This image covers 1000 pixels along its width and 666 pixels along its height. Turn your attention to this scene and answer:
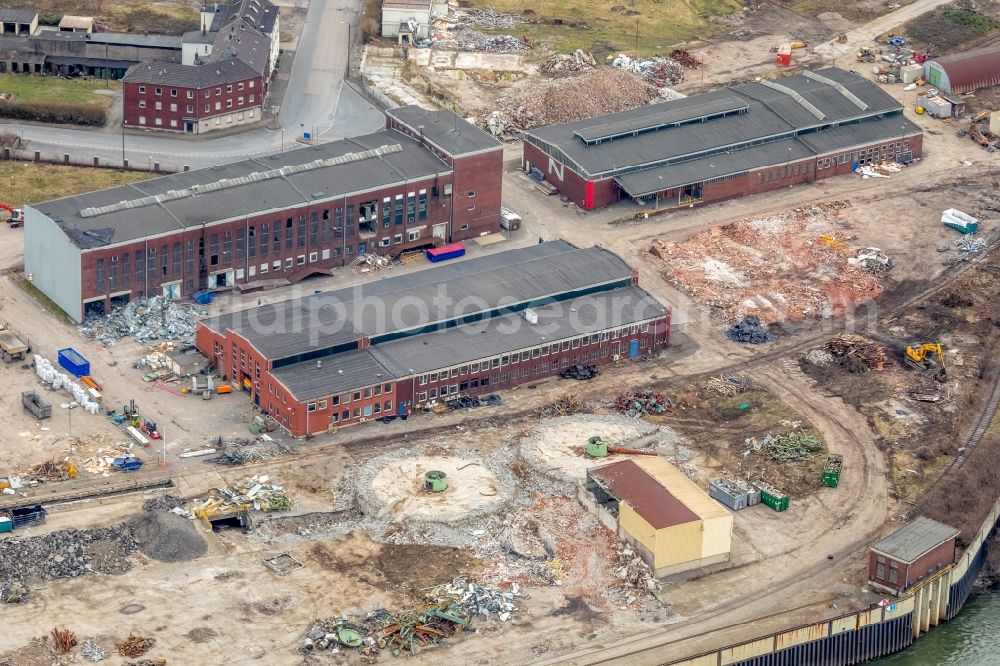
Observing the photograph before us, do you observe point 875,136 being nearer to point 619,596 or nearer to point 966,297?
point 966,297

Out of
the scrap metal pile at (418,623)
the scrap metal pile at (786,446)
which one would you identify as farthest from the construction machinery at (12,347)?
the scrap metal pile at (786,446)

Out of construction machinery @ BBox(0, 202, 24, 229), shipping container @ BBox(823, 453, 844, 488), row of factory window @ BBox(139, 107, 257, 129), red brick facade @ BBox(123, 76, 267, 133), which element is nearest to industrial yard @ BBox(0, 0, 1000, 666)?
shipping container @ BBox(823, 453, 844, 488)

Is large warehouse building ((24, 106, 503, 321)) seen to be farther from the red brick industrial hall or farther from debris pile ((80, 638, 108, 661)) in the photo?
debris pile ((80, 638, 108, 661))

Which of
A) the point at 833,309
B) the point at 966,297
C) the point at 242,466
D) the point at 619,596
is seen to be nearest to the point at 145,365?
the point at 242,466

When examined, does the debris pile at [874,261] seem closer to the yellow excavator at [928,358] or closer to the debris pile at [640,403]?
the yellow excavator at [928,358]

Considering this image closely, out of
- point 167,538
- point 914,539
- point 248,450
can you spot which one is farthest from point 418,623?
point 914,539
